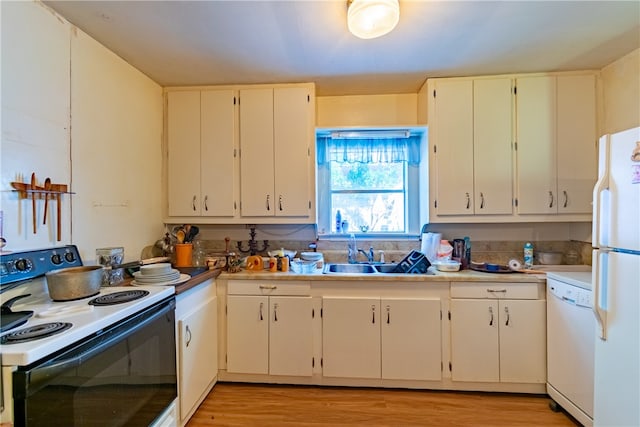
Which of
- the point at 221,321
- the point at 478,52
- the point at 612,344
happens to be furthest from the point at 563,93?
the point at 221,321

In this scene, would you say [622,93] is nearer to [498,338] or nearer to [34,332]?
[498,338]

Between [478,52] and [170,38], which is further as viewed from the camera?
[478,52]

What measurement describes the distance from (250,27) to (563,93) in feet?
7.90

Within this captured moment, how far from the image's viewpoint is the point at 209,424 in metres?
1.93

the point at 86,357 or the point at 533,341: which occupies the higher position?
the point at 86,357

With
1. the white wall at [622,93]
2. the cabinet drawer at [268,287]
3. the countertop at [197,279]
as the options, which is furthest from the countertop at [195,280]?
the white wall at [622,93]

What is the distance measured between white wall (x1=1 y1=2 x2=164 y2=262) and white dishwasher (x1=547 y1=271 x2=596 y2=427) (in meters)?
2.99

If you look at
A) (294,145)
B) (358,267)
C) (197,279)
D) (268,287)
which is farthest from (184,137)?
(358,267)

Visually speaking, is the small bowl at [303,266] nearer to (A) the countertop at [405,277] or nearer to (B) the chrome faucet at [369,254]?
(A) the countertop at [405,277]

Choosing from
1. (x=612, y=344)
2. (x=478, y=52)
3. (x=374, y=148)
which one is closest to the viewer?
(x=612, y=344)

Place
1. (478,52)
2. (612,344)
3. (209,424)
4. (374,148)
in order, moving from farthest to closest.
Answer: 1. (374,148)
2. (478,52)
3. (209,424)
4. (612,344)

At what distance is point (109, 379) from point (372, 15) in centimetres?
200

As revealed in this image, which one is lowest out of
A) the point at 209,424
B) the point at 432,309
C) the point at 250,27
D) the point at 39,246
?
the point at 209,424

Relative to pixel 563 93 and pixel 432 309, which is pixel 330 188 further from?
pixel 563 93
